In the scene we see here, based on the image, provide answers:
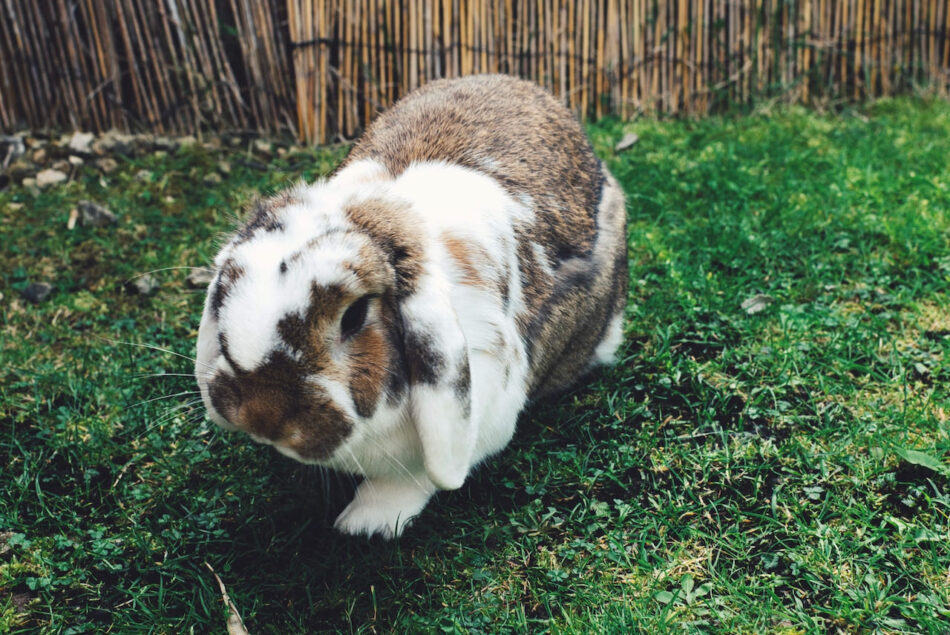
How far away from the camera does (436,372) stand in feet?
6.51

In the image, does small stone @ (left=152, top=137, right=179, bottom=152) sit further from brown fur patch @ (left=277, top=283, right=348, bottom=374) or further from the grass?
brown fur patch @ (left=277, top=283, right=348, bottom=374)

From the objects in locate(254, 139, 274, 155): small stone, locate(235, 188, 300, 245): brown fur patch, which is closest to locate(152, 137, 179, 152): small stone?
locate(254, 139, 274, 155): small stone

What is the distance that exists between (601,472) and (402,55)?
3.17 m

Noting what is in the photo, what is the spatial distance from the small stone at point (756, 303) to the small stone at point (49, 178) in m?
3.49

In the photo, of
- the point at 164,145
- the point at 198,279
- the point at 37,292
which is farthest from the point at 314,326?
the point at 164,145

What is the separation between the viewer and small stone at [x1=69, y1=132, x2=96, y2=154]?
447 cm

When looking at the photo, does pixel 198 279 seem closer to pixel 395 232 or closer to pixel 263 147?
pixel 263 147

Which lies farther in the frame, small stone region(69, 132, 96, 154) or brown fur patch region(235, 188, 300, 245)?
small stone region(69, 132, 96, 154)

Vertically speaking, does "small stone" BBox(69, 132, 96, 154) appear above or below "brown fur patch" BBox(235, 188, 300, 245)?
below

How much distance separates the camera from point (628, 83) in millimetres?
5262

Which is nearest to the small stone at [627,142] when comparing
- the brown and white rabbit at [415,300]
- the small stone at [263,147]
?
the brown and white rabbit at [415,300]

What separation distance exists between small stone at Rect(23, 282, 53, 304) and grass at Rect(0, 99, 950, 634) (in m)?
0.04

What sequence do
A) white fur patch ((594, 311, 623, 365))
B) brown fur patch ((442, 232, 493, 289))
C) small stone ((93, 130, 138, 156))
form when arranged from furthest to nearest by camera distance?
small stone ((93, 130, 138, 156)) → white fur patch ((594, 311, 623, 365)) → brown fur patch ((442, 232, 493, 289))

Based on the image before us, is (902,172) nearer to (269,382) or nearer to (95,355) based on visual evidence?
(269,382)
